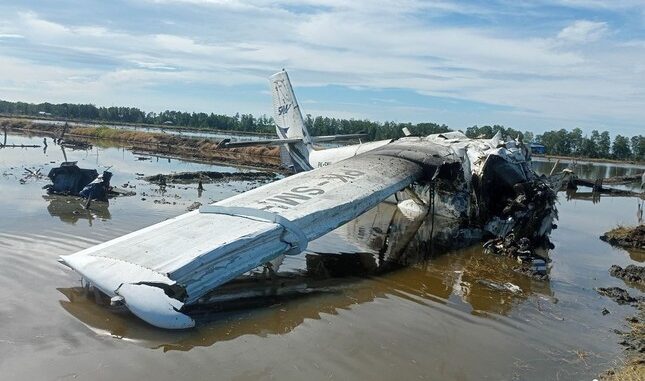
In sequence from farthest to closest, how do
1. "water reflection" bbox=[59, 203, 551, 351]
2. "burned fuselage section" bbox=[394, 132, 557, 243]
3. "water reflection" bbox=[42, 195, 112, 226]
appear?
"water reflection" bbox=[42, 195, 112, 226] → "burned fuselage section" bbox=[394, 132, 557, 243] → "water reflection" bbox=[59, 203, 551, 351]

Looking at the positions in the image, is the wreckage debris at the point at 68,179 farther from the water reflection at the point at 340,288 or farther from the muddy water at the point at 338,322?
the water reflection at the point at 340,288

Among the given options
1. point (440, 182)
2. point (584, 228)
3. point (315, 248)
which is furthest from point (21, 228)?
point (584, 228)

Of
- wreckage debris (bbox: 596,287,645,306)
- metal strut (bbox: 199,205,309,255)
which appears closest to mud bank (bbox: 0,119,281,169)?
metal strut (bbox: 199,205,309,255)

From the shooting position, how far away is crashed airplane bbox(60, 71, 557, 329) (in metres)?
7.36

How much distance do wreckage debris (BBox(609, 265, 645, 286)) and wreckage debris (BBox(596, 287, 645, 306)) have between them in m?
1.34

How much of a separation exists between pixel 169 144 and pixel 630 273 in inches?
2127

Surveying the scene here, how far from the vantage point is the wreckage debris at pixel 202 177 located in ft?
82.2

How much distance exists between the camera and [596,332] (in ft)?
28.2

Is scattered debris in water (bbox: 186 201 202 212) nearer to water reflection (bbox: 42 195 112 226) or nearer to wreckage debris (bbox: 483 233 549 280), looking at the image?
water reflection (bbox: 42 195 112 226)

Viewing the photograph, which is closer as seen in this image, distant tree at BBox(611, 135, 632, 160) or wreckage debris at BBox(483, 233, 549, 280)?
wreckage debris at BBox(483, 233, 549, 280)

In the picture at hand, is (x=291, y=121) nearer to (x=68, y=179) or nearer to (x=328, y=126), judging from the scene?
(x=68, y=179)

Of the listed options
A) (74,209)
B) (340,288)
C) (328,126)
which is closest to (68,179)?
(74,209)

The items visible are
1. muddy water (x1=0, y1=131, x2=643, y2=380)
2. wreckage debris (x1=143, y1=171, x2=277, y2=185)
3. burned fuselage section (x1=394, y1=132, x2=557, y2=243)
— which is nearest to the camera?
muddy water (x1=0, y1=131, x2=643, y2=380)

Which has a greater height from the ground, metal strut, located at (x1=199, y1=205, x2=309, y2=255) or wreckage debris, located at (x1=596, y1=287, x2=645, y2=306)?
→ metal strut, located at (x1=199, y1=205, x2=309, y2=255)
